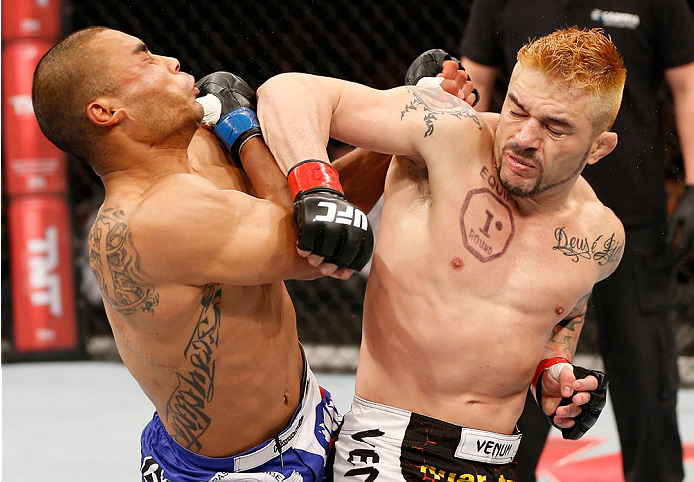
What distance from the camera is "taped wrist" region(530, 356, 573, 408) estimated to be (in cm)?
147

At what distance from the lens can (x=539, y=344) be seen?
4.84 feet

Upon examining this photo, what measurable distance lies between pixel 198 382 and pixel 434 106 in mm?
613

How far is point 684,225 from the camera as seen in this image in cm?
210

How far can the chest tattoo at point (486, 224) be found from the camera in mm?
1393

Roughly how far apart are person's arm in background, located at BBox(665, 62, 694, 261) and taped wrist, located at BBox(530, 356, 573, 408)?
2.60ft

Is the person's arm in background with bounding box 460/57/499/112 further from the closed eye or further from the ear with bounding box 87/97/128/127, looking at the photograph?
the ear with bounding box 87/97/128/127

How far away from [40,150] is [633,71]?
2626mm

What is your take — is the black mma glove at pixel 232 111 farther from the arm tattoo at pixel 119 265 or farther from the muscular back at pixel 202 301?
the arm tattoo at pixel 119 265

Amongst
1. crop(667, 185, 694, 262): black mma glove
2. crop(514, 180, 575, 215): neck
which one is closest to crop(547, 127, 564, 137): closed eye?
crop(514, 180, 575, 215): neck

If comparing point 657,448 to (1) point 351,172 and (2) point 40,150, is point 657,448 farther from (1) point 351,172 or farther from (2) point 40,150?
(2) point 40,150

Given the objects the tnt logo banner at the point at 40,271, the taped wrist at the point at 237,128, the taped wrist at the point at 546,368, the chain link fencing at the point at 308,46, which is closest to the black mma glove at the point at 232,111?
the taped wrist at the point at 237,128

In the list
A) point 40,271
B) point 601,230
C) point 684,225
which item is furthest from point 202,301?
point 40,271

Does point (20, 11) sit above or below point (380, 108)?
below

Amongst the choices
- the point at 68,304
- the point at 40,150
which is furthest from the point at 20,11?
the point at 68,304
